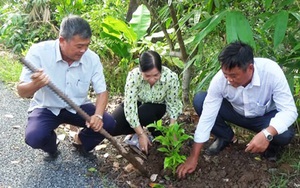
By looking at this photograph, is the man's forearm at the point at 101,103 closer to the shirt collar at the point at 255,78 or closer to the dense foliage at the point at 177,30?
the dense foliage at the point at 177,30

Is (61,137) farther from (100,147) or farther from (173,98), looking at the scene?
(173,98)

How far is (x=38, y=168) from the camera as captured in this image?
119 inches

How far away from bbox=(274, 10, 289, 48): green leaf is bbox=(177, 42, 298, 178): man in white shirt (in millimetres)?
211

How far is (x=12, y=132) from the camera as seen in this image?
3625 millimetres

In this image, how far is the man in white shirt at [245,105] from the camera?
2.52 m

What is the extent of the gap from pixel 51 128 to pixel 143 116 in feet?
2.20

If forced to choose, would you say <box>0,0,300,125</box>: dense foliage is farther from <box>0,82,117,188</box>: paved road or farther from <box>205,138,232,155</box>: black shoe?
<box>0,82,117,188</box>: paved road

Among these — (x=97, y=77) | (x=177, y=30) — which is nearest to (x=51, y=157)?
(x=97, y=77)

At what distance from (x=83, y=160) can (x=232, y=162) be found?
3.50ft

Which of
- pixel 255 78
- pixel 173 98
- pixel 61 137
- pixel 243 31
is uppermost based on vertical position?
pixel 243 31

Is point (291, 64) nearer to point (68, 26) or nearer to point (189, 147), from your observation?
point (189, 147)

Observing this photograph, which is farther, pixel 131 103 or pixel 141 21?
pixel 141 21

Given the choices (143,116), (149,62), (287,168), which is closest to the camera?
(149,62)

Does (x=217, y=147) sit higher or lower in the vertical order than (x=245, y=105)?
lower
